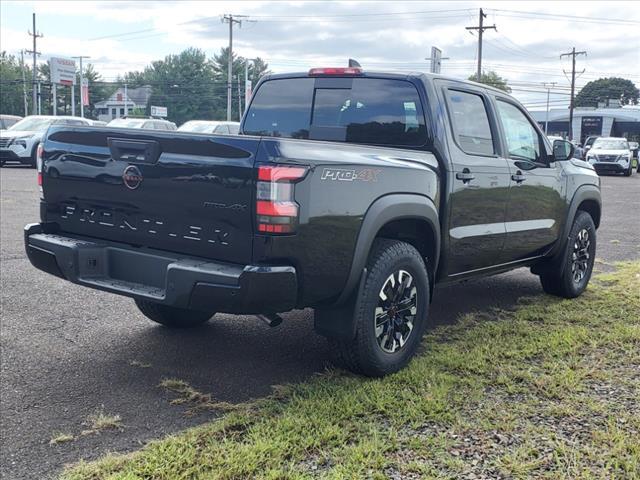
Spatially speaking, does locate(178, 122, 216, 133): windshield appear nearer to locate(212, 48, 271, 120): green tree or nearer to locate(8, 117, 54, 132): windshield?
locate(8, 117, 54, 132): windshield

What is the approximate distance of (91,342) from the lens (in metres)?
4.79

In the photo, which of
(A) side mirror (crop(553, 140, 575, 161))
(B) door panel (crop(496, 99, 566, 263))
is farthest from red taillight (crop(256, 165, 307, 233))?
(A) side mirror (crop(553, 140, 575, 161))

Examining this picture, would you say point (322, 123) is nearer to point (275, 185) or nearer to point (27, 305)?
point (275, 185)

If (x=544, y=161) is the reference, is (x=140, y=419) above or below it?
below

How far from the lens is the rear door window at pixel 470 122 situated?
480 centimetres

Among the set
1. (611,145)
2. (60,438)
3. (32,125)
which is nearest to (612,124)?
(611,145)

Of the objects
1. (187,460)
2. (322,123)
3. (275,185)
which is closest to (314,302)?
(275,185)

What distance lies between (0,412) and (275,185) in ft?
6.32

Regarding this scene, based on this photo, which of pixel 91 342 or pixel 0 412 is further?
pixel 91 342

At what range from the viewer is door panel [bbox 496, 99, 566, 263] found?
533cm

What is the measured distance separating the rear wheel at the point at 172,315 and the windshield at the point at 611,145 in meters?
28.5

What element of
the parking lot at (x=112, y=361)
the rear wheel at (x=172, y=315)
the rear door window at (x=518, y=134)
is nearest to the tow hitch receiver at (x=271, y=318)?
the parking lot at (x=112, y=361)

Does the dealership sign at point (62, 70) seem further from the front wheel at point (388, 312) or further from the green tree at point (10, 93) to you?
the front wheel at point (388, 312)

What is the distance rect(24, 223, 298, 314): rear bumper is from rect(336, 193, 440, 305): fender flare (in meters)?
0.41
